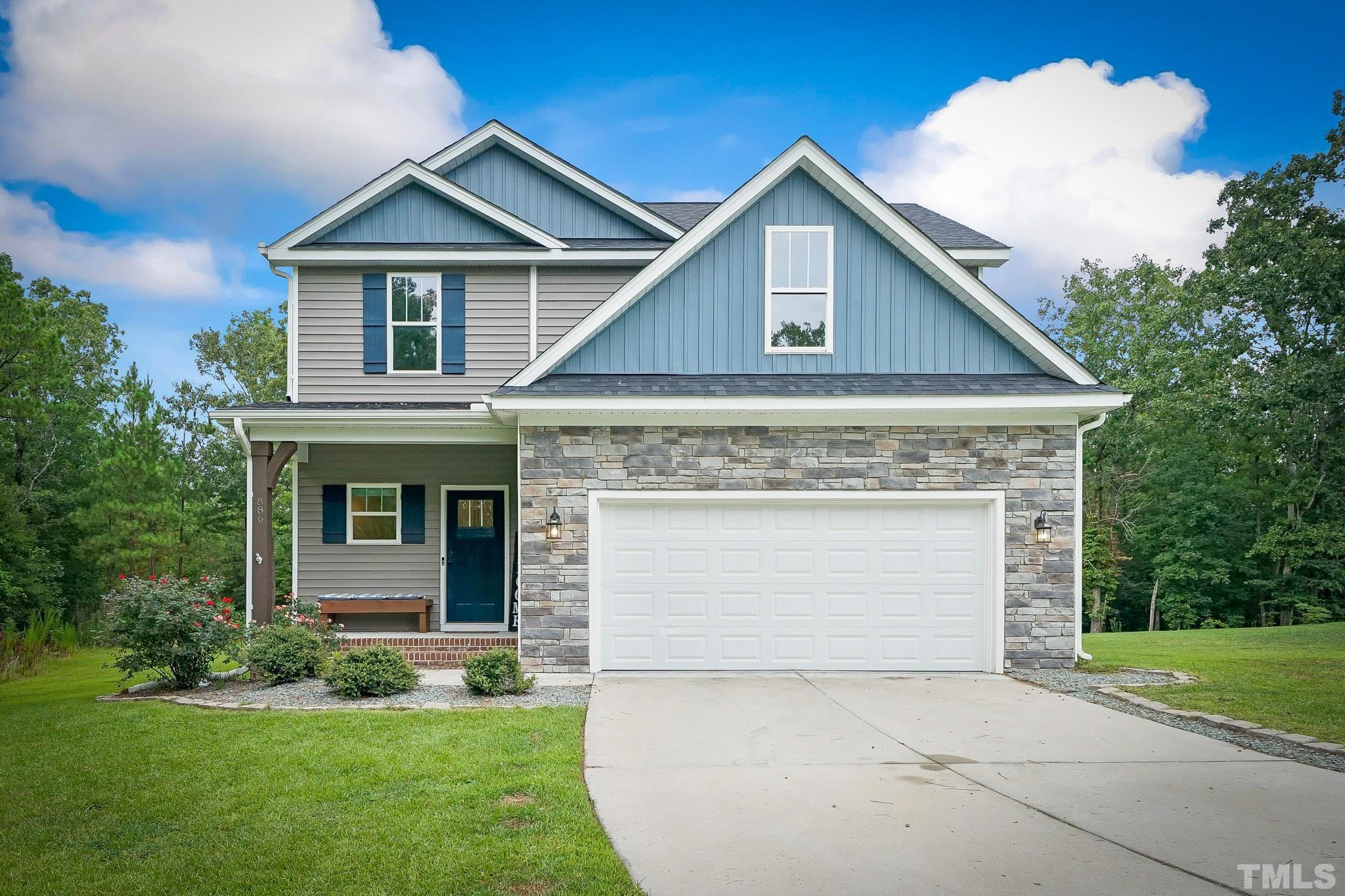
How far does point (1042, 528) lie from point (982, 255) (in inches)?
199

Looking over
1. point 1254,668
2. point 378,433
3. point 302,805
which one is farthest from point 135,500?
point 1254,668

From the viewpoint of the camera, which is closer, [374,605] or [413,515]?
[374,605]

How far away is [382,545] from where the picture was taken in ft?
41.0

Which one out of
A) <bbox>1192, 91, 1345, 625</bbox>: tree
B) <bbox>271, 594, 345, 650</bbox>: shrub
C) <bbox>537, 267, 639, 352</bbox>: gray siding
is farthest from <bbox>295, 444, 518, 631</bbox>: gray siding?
<bbox>1192, 91, 1345, 625</bbox>: tree

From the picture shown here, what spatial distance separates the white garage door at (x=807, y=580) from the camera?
9688 millimetres

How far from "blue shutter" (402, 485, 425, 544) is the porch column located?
206 cm

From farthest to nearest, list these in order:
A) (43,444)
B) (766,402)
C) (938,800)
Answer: (43,444)
(766,402)
(938,800)

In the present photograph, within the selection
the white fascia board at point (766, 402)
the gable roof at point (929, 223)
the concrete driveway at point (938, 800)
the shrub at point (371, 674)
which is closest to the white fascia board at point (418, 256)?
the gable roof at point (929, 223)

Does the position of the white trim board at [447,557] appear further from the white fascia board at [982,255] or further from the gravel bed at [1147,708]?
the white fascia board at [982,255]

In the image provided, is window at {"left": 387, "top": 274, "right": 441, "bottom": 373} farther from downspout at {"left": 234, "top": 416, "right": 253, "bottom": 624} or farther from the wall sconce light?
the wall sconce light

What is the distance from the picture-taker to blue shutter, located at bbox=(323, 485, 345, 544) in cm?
1243

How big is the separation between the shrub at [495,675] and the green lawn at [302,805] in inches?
28.7

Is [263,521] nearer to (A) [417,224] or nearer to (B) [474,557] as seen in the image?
(B) [474,557]

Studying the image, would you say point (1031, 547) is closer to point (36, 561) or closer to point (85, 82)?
point (85, 82)
